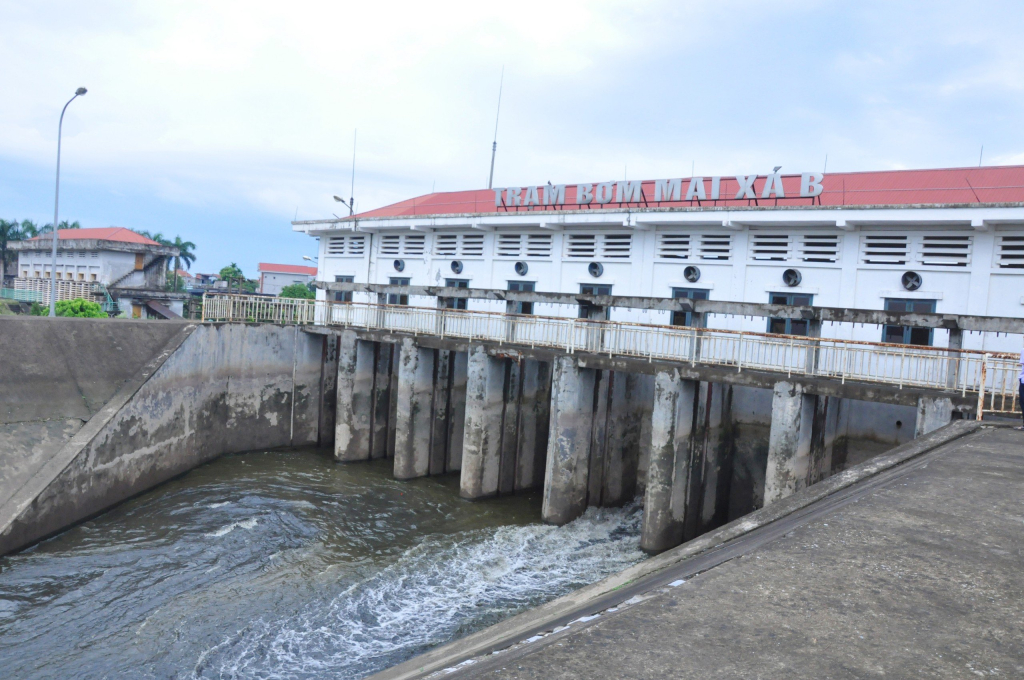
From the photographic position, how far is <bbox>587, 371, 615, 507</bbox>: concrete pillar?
19844 millimetres

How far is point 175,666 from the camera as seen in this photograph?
11.6 metres

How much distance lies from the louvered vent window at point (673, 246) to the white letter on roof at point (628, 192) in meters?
1.90

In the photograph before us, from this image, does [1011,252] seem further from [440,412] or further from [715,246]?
[440,412]

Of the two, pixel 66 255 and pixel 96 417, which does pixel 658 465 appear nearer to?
pixel 96 417

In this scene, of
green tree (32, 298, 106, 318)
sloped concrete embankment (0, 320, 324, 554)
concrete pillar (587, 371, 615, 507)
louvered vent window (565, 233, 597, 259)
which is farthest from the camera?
green tree (32, 298, 106, 318)

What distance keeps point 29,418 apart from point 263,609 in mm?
8624

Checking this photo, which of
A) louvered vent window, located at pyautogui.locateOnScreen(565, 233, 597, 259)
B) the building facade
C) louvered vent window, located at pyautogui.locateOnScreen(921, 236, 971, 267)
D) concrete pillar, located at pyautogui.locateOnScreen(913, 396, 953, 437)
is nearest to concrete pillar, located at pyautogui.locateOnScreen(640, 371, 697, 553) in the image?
concrete pillar, located at pyautogui.locateOnScreen(913, 396, 953, 437)

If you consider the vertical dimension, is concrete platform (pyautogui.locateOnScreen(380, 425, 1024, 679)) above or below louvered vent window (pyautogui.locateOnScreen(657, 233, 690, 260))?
below

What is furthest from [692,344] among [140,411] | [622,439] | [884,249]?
[140,411]

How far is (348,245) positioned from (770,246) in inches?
762

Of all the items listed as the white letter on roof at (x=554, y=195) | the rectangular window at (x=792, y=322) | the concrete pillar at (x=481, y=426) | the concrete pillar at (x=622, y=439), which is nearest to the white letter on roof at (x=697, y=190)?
the rectangular window at (x=792, y=322)

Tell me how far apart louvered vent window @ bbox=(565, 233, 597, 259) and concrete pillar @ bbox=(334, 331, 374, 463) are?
7702mm

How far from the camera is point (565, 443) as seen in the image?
18469 millimetres

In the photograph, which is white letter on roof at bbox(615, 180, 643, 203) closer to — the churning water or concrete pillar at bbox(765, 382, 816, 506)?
the churning water
